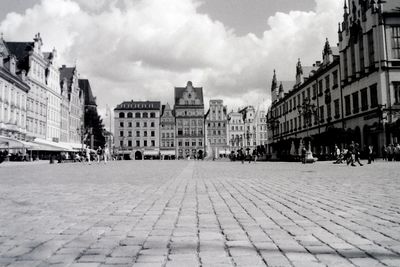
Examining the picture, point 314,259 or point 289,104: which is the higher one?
point 289,104

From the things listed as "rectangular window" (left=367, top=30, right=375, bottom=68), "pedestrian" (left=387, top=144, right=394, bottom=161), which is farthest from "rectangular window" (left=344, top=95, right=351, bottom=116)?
"pedestrian" (left=387, top=144, right=394, bottom=161)

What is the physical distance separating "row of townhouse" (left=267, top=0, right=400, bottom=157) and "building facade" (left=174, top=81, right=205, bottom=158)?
5827 centimetres

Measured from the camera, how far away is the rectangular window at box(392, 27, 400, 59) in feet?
126

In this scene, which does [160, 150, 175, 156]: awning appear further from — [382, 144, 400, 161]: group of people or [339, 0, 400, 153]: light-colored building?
[382, 144, 400, 161]: group of people

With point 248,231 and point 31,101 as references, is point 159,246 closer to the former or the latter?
point 248,231

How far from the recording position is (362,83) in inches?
1639

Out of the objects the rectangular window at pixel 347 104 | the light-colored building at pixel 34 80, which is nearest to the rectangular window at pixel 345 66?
the rectangular window at pixel 347 104

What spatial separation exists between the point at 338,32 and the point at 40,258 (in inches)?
2017

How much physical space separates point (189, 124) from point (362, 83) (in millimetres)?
73805

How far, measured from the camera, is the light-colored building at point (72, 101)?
7581 centimetres

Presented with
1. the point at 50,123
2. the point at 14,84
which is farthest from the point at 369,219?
the point at 50,123

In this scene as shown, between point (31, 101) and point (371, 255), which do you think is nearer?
point (371, 255)

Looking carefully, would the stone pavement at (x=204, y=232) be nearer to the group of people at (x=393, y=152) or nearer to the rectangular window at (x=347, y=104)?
the group of people at (x=393, y=152)

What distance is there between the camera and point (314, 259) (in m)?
3.46
